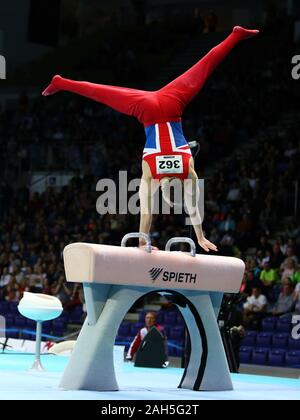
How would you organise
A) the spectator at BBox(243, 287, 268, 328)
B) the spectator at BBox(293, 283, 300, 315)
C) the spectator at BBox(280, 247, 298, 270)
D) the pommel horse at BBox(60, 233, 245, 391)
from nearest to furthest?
the pommel horse at BBox(60, 233, 245, 391) → the spectator at BBox(293, 283, 300, 315) → the spectator at BBox(243, 287, 268, 328) → the spectator at BBox(280, 247, 298, 270)

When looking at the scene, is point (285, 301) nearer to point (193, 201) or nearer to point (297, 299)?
point (297, 299)

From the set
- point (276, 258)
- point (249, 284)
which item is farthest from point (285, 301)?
point (276, 258)

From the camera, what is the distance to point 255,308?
13844 millimetres

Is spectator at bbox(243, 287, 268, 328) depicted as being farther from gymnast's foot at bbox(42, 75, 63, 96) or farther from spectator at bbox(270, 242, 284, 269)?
gymnast's foot at bbox(42, 75, 63, 96)

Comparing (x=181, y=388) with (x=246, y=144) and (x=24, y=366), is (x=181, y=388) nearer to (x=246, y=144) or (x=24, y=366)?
(x=24, y=366)

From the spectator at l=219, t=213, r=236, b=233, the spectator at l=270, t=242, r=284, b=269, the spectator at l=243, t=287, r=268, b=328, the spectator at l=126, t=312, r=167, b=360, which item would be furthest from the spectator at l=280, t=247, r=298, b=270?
the spectator at l=126, t=312, r=167, b=360

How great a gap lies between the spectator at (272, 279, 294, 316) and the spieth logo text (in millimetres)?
5829

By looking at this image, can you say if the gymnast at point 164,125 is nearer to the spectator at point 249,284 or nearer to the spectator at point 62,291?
the spectator at point 249,284

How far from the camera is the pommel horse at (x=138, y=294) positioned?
7367 mm

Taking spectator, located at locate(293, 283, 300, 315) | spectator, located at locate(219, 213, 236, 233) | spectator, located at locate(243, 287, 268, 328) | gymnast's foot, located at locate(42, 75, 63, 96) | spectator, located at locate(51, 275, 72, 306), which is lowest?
spectator, located at locate(51, 275, 72, 306)

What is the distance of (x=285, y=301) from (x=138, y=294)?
6234 millimetres

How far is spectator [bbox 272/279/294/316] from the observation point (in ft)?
43.9

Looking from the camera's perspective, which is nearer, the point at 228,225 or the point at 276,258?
the point at 276,258

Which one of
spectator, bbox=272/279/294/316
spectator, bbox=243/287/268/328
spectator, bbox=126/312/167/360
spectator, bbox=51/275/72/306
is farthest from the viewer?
spectator, bbox=51/275/72/306
